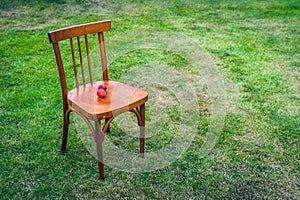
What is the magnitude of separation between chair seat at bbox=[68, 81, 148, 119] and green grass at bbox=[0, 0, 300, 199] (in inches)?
20.6

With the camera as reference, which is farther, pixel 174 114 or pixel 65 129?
pixel 174 114

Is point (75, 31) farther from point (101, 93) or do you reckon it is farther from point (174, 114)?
point (174, 114)

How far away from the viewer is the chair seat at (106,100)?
73.1 inches

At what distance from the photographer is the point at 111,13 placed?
19.9 ft

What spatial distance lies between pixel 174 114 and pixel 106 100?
41.3 inches

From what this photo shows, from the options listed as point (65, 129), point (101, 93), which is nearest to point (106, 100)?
point (101, 93)

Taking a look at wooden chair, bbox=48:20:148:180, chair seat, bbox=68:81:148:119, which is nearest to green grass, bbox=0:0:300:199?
wooden chair, bbox=48:20:148:180

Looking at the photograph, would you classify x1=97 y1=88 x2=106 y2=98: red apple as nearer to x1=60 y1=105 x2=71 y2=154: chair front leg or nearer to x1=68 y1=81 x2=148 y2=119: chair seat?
x1=68 y1=81 x2=148 y2=119: chair seat

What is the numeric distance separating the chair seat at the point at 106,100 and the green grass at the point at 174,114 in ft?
1.72

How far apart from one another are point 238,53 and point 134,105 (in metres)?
2.73

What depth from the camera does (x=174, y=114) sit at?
2.88m

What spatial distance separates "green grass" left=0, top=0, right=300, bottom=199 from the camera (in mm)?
2066

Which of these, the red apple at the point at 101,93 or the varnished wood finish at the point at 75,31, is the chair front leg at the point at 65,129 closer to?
the red apple at the point at 101,93

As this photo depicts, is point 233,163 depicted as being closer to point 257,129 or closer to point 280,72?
point 257,129
